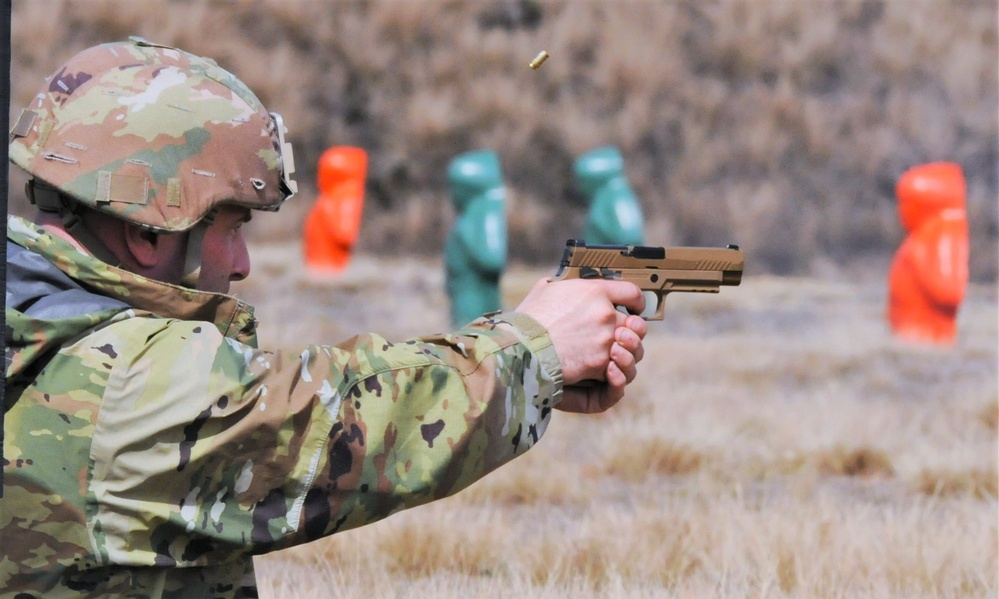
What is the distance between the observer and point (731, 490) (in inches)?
215

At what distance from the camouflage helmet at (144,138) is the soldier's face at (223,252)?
5 centimetres

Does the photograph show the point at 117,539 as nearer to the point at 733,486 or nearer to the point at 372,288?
the point at 733,486

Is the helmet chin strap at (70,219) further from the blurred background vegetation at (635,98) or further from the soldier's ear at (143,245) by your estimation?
the blurred background vegetation at (635,98)

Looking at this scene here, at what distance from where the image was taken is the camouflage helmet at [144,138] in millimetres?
2162

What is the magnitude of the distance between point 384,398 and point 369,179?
659 inches

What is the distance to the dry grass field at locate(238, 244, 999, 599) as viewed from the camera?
13.0ft

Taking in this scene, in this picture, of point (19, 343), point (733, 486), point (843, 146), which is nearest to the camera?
point (19, 343)

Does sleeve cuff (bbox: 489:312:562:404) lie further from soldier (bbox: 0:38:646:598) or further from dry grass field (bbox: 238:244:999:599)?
dry grass field (bbox: 238:244:999:599)

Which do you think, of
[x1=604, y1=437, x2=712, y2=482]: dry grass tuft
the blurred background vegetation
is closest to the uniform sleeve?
[x1=604, y1=437, x2=712, y2=482]: dry grass tuft

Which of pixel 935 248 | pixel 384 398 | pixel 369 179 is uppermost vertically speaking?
pixel 369 179

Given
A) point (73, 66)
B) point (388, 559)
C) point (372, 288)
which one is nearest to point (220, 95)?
point (73, 66)

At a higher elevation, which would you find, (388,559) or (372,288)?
(372,288)

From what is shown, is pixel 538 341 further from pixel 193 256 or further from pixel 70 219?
pixel 70 219

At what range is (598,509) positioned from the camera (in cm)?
514
